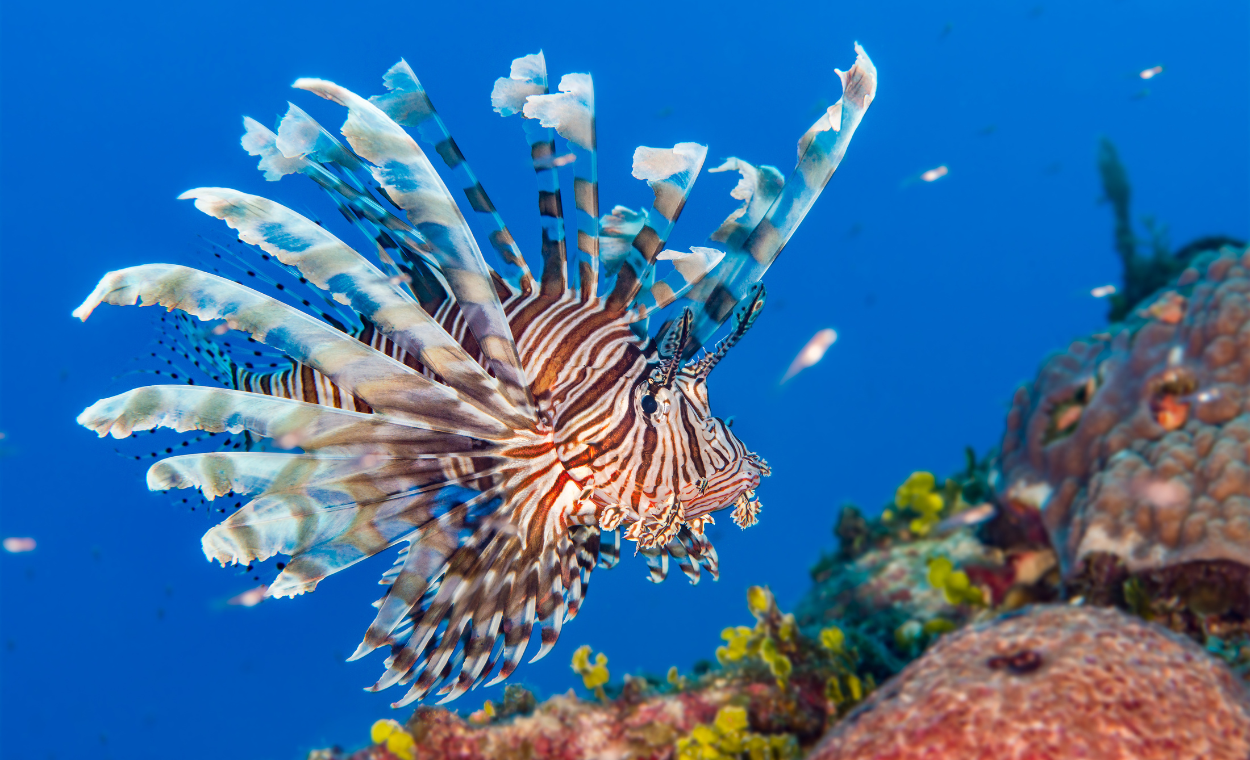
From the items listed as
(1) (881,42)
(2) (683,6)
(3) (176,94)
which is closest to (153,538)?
(3) (176,94)

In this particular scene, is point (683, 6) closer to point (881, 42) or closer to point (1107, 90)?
point (881, 42)

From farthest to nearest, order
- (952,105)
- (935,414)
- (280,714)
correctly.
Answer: (952,105), (935,414), (280,714)

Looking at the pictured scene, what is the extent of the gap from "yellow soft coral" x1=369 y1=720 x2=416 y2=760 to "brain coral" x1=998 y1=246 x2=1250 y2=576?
420cm

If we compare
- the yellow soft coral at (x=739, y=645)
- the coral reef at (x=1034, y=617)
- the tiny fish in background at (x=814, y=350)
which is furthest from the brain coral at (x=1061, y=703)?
the tiny fish in background at (x=814, y=350)

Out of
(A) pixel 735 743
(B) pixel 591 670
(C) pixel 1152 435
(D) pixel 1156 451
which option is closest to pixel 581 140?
(A) pixel 735 743

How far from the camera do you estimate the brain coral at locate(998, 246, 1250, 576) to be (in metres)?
4.20

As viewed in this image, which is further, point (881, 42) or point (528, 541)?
point (881, 42)

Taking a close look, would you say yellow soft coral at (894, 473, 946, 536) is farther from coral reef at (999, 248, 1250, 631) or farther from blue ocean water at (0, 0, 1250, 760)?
blue ocean water at (0, 0, 1250, 760)

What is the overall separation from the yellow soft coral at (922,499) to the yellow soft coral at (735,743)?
10.0 feet

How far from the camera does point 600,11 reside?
245ft

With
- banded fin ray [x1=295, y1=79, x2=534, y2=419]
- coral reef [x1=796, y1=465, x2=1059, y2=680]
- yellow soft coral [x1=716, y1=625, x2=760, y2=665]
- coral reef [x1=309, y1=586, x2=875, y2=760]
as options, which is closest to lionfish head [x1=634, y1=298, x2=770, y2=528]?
banded fin ray [x1=295, y1=79, x2=534, y2=419]

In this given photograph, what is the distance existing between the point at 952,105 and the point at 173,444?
102238 millimetres

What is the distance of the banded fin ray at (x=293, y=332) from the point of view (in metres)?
2.19

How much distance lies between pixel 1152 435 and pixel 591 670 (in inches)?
157
